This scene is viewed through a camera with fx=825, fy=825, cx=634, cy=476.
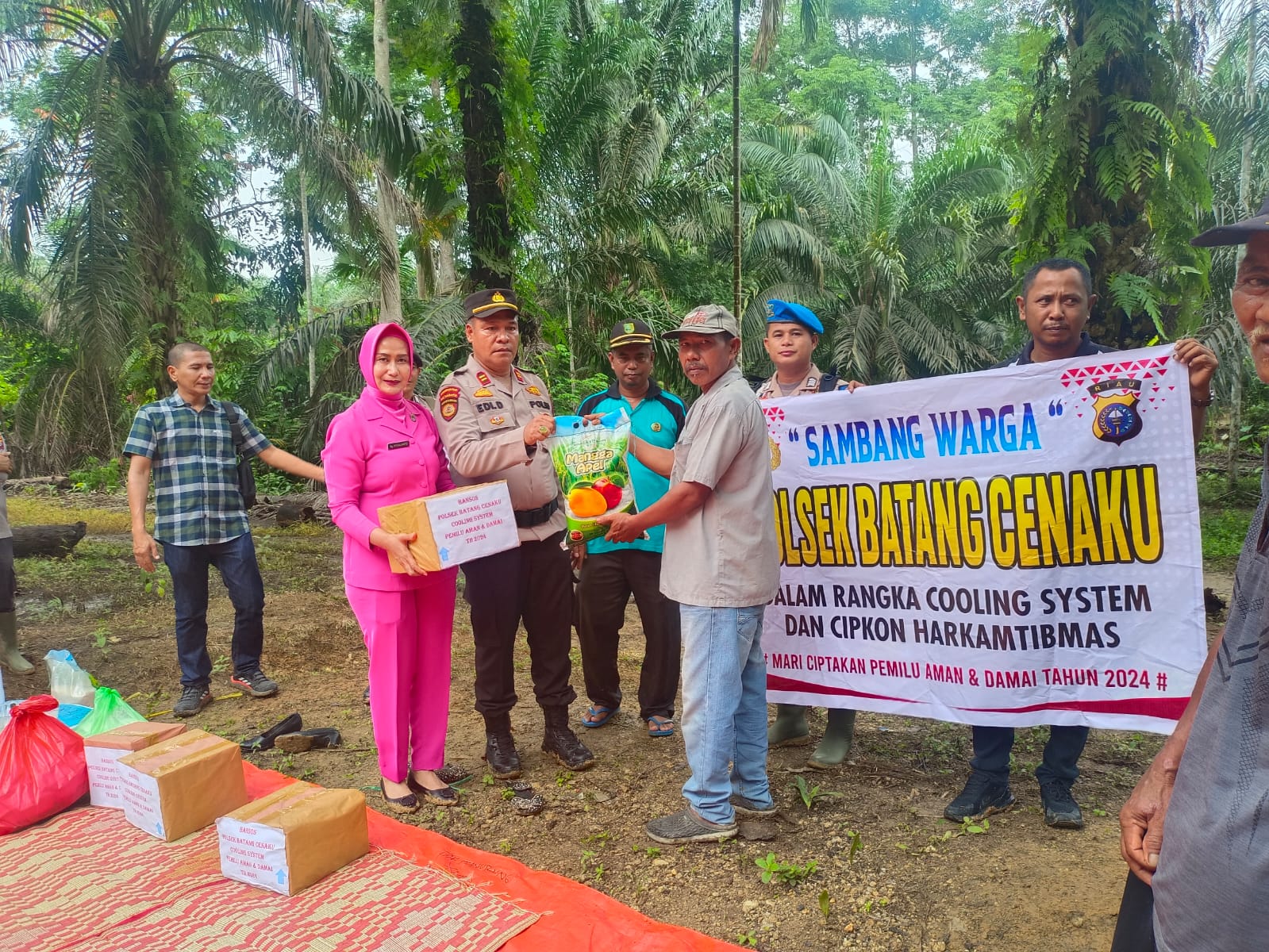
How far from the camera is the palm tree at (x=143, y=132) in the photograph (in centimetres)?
938

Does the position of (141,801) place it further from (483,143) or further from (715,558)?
(483,143)

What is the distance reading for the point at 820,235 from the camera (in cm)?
1777

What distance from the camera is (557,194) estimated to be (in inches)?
563

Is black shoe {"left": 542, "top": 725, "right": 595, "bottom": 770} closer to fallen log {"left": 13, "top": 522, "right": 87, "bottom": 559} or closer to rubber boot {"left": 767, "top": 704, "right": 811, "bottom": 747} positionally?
rubber boot {"left": 767, "top": 704, "right": 811, "bottom": 747}

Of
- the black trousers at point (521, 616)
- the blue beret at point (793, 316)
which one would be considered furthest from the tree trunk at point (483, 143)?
the black trousers at point (521, 616)

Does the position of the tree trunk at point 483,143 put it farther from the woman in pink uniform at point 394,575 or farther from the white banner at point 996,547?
the white banner at point 996,547

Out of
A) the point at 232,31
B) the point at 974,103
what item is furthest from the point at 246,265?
the point at 974,103

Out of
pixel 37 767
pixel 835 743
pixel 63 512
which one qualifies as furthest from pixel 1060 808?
pixel 63 512

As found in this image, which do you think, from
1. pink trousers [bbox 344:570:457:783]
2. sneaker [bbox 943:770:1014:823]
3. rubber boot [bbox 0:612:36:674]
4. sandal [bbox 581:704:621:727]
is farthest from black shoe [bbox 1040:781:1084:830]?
rubber boot [bbox 0:612:36:674]

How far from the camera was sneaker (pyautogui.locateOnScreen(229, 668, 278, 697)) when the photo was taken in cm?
520

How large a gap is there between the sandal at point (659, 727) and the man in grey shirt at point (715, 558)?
111 cm

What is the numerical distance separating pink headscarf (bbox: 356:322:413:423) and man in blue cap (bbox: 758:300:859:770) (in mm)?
1655

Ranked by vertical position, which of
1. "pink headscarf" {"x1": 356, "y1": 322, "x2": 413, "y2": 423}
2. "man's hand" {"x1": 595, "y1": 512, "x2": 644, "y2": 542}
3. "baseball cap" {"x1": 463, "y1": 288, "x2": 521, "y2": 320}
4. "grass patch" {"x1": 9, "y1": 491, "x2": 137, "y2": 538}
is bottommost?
"man's hand" {"x1": 595, "y1": 512, "x2": 644, "y2": 542}

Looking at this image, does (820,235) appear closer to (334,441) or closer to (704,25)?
(704,25)
